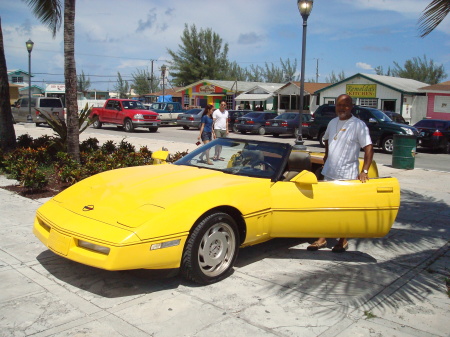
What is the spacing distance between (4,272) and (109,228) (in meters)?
1.42

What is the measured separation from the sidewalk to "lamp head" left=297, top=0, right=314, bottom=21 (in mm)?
10178

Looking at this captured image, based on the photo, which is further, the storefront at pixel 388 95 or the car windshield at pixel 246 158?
the storefront at pixel 388 95

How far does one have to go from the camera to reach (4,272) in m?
4.40

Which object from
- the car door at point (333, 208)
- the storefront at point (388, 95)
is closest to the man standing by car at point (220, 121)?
the car door at point (333, 208)

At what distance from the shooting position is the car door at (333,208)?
15.3ft

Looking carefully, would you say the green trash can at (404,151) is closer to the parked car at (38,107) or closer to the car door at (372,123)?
the car door at (372,123)

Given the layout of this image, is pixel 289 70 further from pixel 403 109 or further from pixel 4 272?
pixel 4 272

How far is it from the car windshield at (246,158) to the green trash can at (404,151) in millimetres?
8655

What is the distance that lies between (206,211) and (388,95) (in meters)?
32.6

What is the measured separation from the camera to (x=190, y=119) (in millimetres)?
29047

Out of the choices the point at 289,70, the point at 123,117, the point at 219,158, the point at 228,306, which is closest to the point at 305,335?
the point at 228,306

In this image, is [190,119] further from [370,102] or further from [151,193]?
[151,193]

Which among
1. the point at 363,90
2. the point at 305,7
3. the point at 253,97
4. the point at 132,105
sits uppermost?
the point at 305,7

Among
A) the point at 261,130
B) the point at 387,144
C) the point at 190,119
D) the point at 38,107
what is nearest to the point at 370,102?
the point at 261,130
